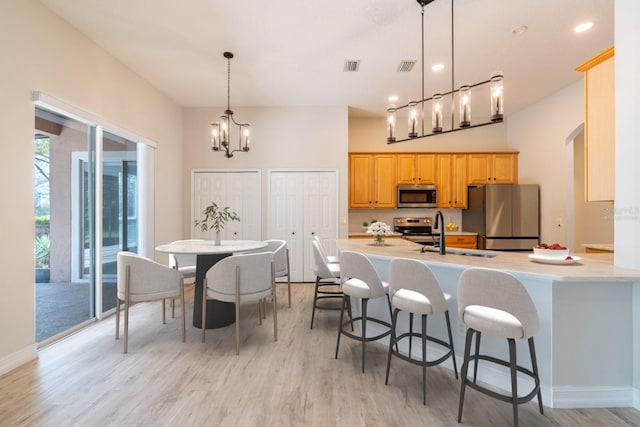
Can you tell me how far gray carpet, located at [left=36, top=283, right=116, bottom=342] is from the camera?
3.00 meters

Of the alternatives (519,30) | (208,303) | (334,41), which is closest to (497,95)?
(519,30)

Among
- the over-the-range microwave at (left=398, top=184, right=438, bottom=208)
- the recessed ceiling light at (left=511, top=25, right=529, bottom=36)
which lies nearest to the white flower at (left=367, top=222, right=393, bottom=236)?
the recessed ceiling light at (left=511, top=25, right=529, bottom=36)

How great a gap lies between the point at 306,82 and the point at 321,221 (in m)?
2.26

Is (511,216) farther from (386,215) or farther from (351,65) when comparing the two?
(351,65)

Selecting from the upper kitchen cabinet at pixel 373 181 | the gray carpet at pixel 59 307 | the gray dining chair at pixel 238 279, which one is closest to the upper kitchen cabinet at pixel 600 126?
the gray dining chair at pixel 238 279

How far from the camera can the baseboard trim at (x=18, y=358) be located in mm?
2316

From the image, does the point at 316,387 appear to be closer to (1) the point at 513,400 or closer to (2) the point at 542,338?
(1) the point at 513,400

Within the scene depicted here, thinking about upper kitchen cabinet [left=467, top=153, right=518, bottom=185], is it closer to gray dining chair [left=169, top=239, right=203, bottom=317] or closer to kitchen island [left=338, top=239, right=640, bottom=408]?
kitchen island [left=338, top=239, right=640, bottom=408]

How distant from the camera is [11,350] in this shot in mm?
2387

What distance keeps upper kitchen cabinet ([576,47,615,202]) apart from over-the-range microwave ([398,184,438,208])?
3.04 meters

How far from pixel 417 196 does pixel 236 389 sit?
4.51 meters

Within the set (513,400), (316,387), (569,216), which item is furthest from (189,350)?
(569,216)

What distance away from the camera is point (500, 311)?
1706 millimetres

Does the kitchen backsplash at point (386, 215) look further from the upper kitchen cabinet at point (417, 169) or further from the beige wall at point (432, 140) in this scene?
the beige wall at point (432, 140)
